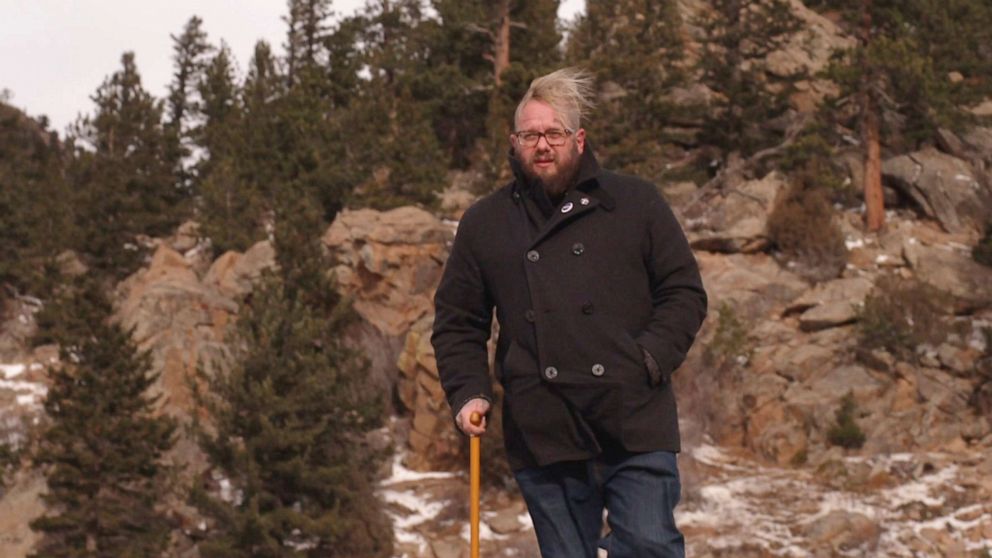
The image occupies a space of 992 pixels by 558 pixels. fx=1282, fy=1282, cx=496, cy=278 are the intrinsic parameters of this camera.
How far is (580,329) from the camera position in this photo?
3.79 m

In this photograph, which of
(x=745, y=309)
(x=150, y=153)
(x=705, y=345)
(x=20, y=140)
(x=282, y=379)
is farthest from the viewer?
(x=20, y=140)

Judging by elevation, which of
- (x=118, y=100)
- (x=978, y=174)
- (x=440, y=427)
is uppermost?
(x=118, y=100)

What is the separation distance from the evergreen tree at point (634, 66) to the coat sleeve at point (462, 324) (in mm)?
24192

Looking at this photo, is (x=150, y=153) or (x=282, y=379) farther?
(x=150, y=153)

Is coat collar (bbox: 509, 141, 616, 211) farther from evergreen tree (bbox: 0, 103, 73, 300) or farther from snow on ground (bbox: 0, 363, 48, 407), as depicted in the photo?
evergreen tree (bbox: 0, 103, 73, 300)

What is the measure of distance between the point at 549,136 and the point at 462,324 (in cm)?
68

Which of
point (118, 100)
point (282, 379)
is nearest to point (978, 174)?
point (282, 379)

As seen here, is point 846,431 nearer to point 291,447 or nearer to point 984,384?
point 984,384

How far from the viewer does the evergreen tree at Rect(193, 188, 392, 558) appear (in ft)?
60.8

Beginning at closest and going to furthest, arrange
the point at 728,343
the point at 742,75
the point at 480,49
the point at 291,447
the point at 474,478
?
the point at 474,478 → the point at 291,447 → the point at 728,343 → the point at 742,75 → the point at 480,49

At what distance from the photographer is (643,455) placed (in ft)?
12.4

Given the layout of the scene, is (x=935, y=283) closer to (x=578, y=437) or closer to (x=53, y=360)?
(x=53, y=360)

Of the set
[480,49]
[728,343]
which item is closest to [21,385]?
[480,49]

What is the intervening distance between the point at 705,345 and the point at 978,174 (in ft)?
30.9
